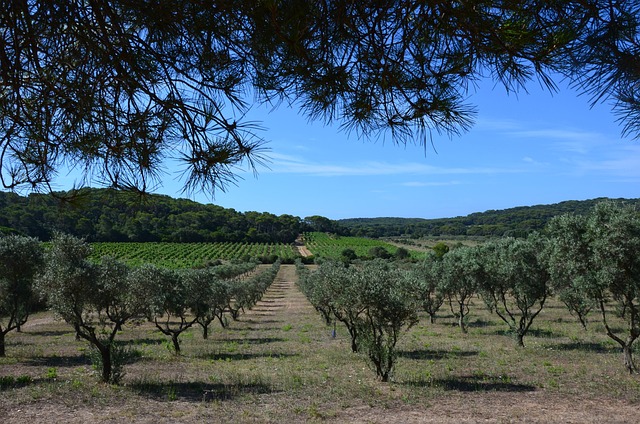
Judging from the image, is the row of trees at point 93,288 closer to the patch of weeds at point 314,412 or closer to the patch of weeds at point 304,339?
the patch of weeds at point 304,339

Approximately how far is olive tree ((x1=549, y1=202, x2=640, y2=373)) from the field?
266cm

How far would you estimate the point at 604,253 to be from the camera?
13383mm

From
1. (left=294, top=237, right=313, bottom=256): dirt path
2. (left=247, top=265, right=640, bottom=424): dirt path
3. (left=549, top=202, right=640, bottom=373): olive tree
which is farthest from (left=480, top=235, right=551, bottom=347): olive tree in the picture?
(left=294, top=237, right=313, bottom=256): dirt path

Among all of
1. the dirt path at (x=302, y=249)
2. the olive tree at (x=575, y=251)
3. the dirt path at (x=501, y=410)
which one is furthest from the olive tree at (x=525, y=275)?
the dirt path at (x=302, y=249)

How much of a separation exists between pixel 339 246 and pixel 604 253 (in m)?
108

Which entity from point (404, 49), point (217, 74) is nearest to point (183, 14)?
point (217, 74)

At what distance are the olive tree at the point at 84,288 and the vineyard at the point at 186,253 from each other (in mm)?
44150

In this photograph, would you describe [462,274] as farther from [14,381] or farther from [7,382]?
[7,382]

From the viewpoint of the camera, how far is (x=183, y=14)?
11.5ft

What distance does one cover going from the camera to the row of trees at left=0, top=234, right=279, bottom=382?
1449 centimetres

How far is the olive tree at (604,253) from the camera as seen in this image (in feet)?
42.9

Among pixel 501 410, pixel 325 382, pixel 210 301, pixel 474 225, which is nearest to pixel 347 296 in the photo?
pixel 325 382

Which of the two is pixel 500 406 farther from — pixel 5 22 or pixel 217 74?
pixel 5 22

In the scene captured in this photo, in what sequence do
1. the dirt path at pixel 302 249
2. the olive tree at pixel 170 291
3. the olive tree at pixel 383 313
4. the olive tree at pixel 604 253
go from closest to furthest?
the olive tree at pixel 604 253 < the olive tree at pixel 383 313 < the olive tree at pixel 170 291 < the dirt path at pixel 302 249
